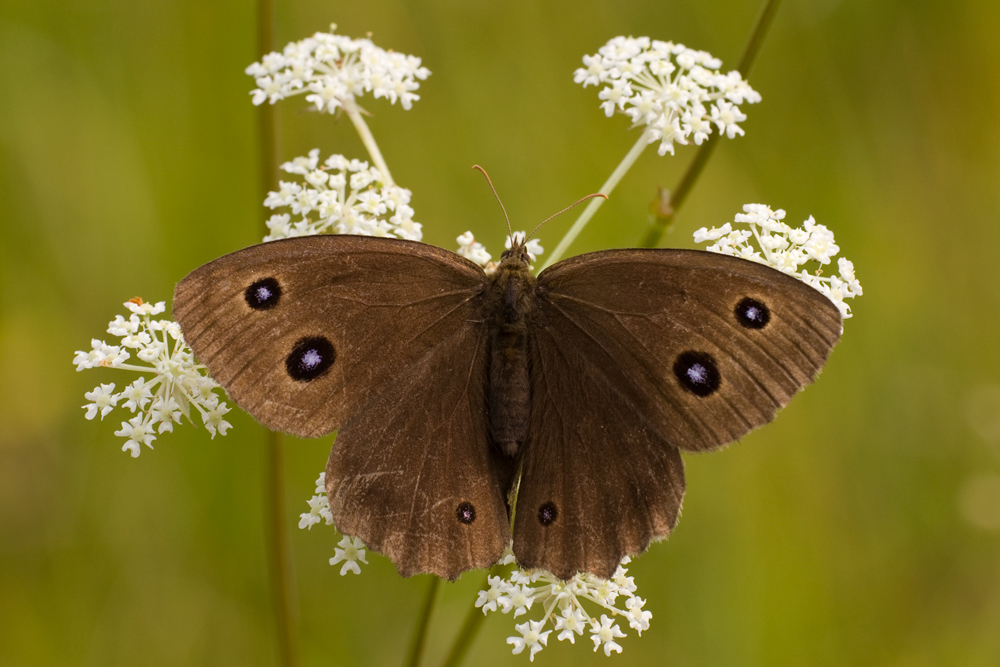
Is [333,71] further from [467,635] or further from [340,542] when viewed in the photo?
[467,635]

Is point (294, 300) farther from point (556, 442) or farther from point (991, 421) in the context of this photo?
point (991, 421)

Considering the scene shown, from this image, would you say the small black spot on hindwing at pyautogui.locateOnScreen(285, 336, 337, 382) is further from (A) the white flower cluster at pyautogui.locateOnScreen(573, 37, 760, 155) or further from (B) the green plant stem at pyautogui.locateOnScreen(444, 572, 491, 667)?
(A) the white flower cluster at pyautogui.locateOnScreen(573, 37, 760, 155)

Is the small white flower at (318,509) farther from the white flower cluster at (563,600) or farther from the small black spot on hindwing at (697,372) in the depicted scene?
the small black spot on hindwing at (697,372)

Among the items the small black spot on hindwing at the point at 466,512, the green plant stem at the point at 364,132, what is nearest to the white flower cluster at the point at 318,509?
the small black spot on hindwing at the point at 466,512

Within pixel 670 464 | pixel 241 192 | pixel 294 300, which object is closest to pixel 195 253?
pixel 241 192

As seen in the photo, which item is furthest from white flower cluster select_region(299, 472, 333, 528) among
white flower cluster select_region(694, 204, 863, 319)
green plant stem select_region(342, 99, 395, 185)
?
white flower cluster select_region(694, 204, 863, 319)

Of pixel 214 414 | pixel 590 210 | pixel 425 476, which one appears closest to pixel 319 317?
pixel 214 414
